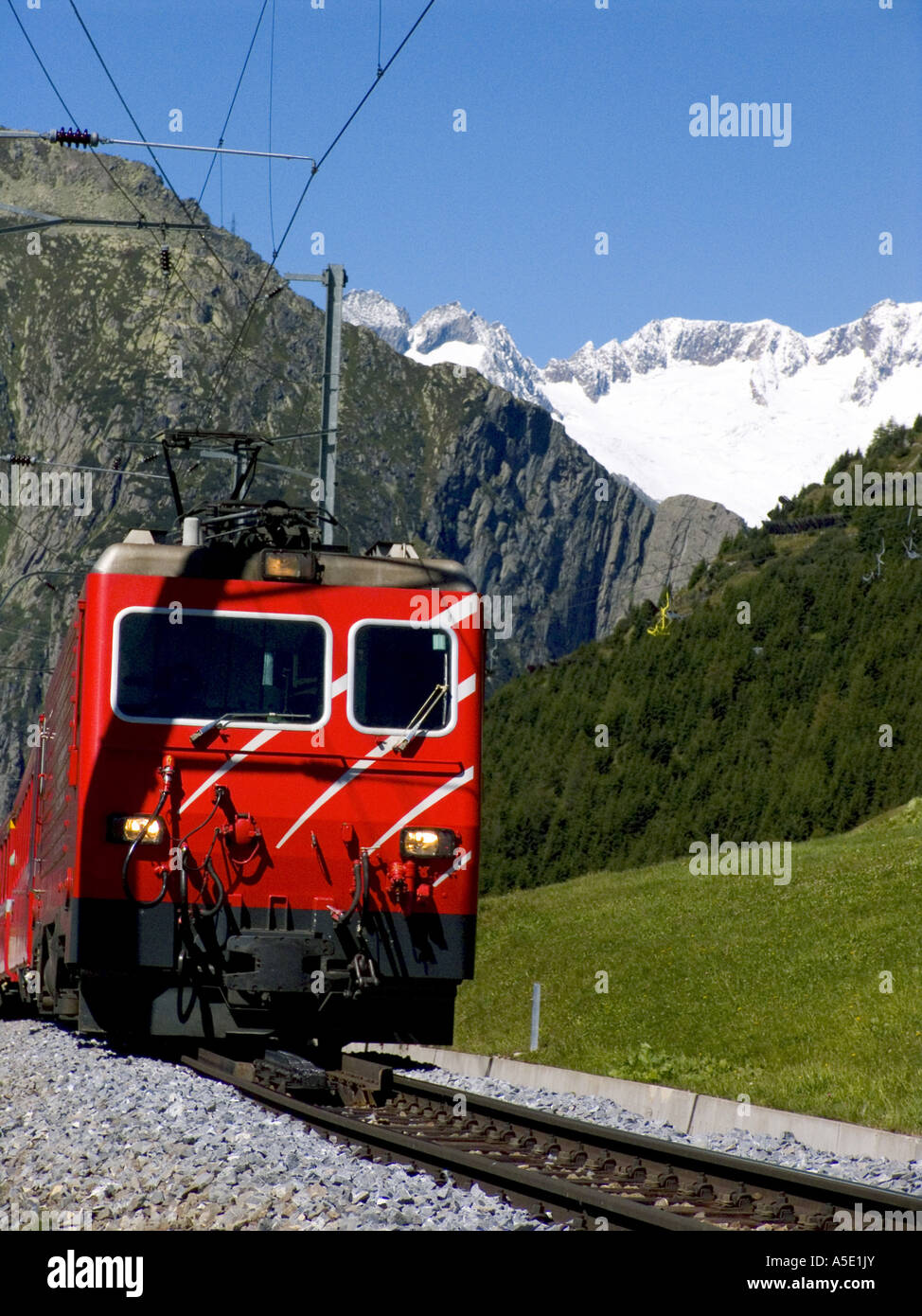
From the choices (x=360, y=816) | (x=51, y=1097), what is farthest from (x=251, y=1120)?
(x=360, y=816)

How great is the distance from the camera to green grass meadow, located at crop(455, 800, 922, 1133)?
14070mm

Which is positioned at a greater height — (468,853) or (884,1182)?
(468,853)

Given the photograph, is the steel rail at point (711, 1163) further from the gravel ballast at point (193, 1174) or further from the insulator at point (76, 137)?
the insulator at point (76, 137)

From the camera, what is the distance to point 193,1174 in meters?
→ 7.27

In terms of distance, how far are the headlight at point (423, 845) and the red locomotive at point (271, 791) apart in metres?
0.01

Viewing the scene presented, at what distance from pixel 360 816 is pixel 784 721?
89.6 meters

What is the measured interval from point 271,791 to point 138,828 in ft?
3.08

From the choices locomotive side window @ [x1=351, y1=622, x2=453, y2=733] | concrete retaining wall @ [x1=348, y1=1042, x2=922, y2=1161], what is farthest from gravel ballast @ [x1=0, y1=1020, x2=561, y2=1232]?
concrete retaining wall @ [x1=348, y1=1042, x2=922, y2=1161]

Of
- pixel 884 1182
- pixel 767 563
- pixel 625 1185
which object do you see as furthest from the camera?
pixel 767 563

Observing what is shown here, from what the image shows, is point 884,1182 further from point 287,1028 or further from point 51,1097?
point 51,1097

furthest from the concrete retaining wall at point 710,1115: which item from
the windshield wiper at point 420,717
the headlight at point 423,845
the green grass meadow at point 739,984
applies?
the windshield wiper at point 420,717

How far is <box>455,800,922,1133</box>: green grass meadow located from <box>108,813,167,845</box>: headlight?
486 centimetres

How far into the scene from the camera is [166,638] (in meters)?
11.6

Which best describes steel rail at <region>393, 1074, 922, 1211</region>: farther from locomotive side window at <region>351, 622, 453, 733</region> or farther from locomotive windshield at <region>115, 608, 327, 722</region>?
locomotive windshield at <region>115, 608, 327, 722</region>
